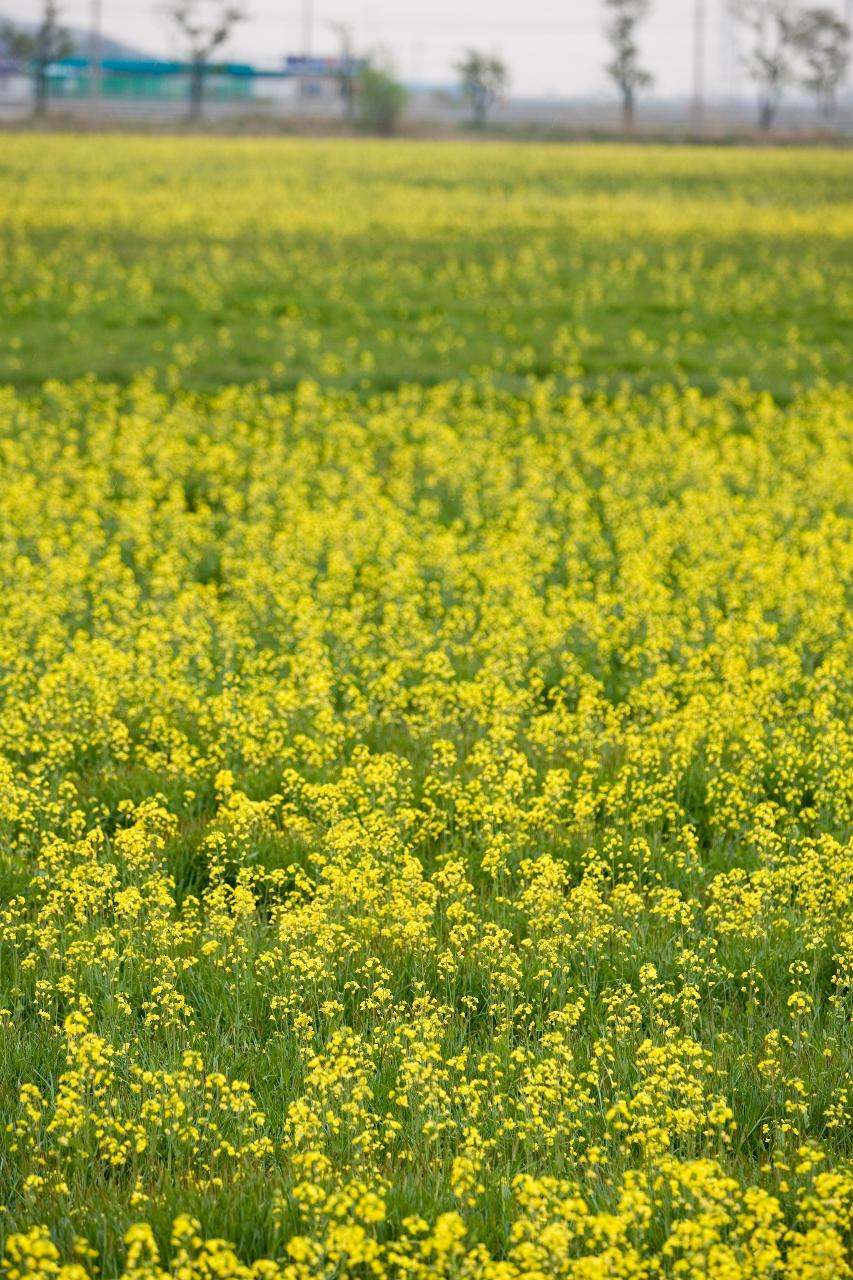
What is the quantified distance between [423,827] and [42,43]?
105736 millimetres

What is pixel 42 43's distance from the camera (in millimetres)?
99562

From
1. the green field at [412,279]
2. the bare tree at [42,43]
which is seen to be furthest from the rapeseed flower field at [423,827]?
the bare tree at [42,43]

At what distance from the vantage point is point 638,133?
85.8 meters

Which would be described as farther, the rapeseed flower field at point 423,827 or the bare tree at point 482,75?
the bare tree at point 482,75

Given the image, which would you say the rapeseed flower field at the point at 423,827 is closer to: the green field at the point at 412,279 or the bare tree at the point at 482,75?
the green field at the point at 412,279

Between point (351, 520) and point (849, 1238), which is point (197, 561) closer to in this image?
point (351, 520)

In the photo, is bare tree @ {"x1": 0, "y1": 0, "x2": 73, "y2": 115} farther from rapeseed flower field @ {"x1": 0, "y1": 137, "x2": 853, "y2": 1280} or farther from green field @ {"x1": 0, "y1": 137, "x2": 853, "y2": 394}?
rapeseed flower field @ {"x1": 0, "y1": 137, "x2": 853, "y2": 1280}

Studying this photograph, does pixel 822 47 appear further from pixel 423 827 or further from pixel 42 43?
pixel 423 827

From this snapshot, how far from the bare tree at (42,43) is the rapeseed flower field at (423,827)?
92.3 metres

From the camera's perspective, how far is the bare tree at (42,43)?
3891 inches

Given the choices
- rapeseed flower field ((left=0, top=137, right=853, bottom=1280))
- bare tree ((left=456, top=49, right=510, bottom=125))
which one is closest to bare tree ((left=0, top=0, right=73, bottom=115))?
bare tree ((left=456, top=49, right=510, bottom=125))

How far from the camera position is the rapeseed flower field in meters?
4.27

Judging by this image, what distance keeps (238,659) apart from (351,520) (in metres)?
3.15

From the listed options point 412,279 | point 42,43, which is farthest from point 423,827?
point 42,43
